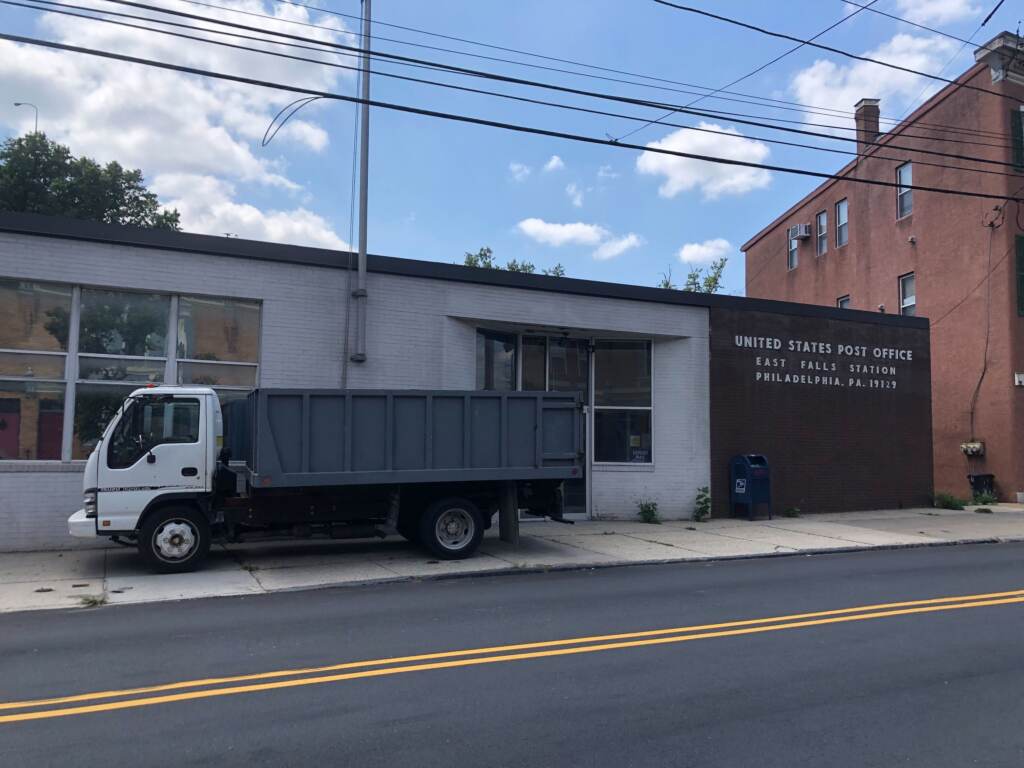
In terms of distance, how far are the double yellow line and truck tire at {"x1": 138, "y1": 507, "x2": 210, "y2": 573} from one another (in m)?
5.06

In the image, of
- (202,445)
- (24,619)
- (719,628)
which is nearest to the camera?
(719,628)

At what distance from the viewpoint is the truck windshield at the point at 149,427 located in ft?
33.9

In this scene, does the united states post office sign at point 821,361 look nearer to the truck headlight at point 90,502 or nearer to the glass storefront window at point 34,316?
the truck headlight at point 90,502

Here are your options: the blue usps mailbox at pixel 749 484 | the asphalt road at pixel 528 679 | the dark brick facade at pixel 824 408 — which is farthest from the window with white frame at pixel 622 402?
the asphalt road at pixel 528 679

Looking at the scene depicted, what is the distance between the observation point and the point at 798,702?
17.5ft

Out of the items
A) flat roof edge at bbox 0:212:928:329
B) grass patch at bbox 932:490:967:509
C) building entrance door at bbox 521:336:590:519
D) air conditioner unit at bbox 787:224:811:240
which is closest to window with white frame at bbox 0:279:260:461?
flat roof edge at bbox 0:212:928:329

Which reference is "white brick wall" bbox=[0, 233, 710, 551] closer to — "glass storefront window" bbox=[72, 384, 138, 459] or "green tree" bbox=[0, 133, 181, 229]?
"glass storefront window" bbox=[72, 384, 138, 459]

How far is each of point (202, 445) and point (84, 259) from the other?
443 cm

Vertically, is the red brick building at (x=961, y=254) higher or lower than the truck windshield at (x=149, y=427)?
higher

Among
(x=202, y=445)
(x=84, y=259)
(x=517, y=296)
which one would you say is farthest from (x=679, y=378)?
(x=84, y=259)

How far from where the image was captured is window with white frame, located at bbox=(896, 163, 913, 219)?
25531 mm

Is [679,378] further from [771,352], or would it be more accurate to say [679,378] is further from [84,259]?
[84,259]

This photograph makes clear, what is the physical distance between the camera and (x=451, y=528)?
461 inches

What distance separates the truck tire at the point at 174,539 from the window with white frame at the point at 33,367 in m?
3.47
